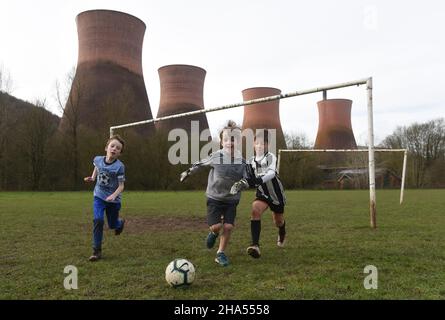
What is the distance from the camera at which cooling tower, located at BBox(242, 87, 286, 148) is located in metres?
41.1

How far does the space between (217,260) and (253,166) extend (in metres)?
1.22

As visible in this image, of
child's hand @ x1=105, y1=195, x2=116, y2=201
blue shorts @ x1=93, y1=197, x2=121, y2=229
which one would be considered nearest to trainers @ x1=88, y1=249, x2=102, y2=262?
blue shorts @ x1=93, y1=197, x2=121, y2=229

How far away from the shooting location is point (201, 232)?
287 inches

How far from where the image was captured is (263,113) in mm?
41750

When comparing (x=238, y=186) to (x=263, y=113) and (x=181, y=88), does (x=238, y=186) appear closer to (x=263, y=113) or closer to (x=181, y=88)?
(x=181, y=88)

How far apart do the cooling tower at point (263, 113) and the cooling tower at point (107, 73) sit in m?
11.0

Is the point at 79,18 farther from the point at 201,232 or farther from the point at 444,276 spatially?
the point at 444,276

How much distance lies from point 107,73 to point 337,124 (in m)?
26.6

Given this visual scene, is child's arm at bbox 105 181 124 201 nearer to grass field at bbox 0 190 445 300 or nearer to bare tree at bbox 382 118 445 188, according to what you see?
grass field at bbox 0 190 445 300

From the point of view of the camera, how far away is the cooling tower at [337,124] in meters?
47.8

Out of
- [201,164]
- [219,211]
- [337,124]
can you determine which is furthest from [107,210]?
[337,124]

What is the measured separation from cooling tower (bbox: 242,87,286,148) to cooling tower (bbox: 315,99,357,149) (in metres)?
7.97

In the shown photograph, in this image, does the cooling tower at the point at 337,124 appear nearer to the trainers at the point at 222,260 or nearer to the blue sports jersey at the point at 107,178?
the blue sports jersey at the point at 107,178
